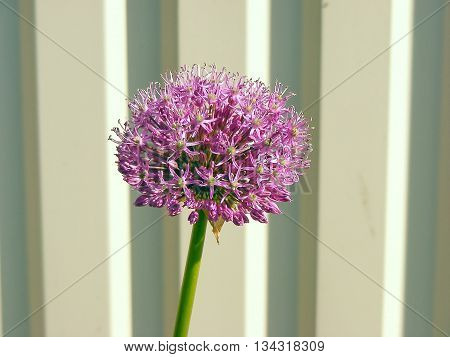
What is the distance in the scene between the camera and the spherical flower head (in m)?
0.85

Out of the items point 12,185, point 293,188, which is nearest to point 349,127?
point 293,188

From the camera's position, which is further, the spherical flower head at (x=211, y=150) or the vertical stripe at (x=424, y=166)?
the vertical stripe at (x=424, y=166)

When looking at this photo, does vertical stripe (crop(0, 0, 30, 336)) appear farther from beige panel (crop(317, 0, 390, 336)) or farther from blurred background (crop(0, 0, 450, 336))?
beige panel (crop(317, 0, 390, 336))

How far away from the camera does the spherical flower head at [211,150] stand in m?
0.85

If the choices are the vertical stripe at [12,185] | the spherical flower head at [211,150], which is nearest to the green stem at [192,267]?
the spherical flower head at [211,150]

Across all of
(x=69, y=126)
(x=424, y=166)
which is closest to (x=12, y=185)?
(x=69, y=126)

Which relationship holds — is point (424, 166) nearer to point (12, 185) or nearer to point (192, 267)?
point (192, 267)

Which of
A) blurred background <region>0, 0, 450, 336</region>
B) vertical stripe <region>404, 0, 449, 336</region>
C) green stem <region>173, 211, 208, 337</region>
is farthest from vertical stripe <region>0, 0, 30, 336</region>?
vertical stripe <region>404, 0, 449, 336</region>

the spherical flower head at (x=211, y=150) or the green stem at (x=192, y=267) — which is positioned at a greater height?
the spherical flower head at (x=211, y=150)

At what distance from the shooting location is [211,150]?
2.78ft

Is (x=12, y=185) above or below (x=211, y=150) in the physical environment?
below

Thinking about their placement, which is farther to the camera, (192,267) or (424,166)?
(424,166)

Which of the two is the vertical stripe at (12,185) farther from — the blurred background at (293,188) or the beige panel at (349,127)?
the beige panel at (349,127)

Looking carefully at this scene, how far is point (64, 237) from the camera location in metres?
1.38
